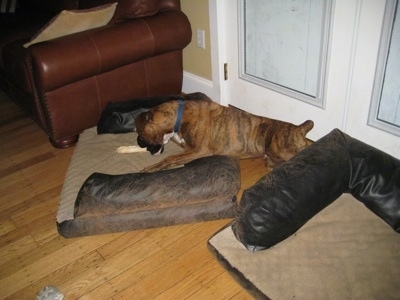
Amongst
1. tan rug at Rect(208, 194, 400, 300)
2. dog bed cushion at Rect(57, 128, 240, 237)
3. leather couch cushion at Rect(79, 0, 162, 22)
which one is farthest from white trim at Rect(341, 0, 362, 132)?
leather couch cushion at Rect(79, 0, 162, 22)

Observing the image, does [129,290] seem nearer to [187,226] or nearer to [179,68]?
[187,226]

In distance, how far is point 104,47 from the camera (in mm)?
2125

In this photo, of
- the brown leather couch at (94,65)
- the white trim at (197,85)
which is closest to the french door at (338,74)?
the white trim at (197,85)

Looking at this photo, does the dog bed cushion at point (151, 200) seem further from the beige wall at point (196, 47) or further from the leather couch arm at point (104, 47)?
the beige wall at point (196, 47)

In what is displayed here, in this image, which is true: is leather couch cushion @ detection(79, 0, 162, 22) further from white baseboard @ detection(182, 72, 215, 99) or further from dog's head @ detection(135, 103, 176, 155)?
dog's head @ detection(135, 103, 176, 155)

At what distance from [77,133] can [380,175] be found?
6.18 feet

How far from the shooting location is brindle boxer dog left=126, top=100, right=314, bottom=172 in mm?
1914

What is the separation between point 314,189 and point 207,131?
71 centimetres

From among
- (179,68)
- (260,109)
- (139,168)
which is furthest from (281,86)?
(139,168)

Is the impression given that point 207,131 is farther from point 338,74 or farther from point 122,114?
point 338,74

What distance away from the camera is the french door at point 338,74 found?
174cm

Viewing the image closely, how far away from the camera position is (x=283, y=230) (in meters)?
1.46

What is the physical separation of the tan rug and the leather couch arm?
4.28 ft

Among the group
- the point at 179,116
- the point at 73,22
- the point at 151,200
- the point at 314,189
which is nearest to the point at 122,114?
the point at 179,116
